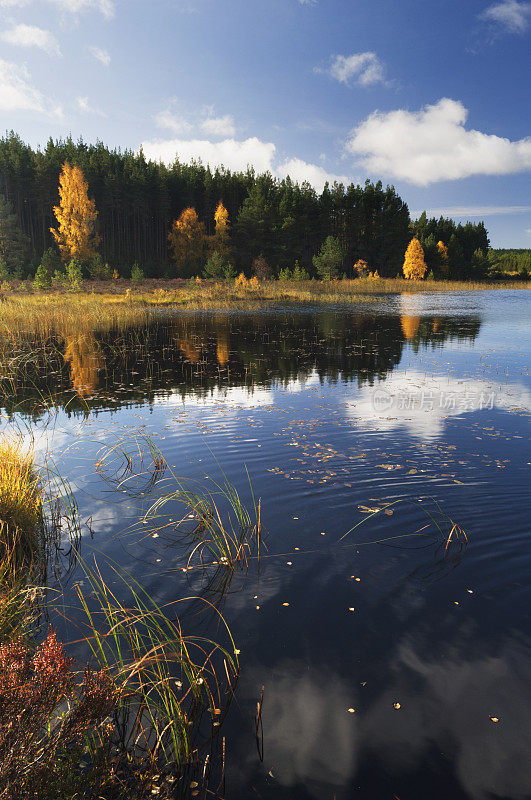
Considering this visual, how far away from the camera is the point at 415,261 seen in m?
84.6

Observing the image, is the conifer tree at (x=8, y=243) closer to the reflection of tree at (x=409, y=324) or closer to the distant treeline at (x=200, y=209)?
the distant treeline at (x=200, y=209)

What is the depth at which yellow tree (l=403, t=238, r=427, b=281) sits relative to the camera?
84375 millimetres

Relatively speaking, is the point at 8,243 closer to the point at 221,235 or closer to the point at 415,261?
the point at 221,235

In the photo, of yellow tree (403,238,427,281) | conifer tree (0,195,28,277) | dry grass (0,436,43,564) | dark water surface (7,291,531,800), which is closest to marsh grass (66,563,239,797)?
dark water surface (7,291,531,800)

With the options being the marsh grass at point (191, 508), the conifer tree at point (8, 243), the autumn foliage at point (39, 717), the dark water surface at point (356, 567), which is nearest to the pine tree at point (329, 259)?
the conifer tree at point (8, 243)

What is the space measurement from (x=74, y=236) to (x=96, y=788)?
70008 millimetres

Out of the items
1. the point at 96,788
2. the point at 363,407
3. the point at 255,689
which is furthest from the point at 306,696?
the point at 363,407

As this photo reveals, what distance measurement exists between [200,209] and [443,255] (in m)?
57.3

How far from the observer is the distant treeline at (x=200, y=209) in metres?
78.7

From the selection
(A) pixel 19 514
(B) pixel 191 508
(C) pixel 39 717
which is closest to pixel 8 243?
(A) pixel 19 514

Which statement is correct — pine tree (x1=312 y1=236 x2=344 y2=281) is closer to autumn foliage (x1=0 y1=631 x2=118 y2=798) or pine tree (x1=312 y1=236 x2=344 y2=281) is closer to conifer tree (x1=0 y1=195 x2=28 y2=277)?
conifer tree (x1=0 y1=195 x2=28 y2=277)

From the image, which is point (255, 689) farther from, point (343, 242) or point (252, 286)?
point (343, 242)

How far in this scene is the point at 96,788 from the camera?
2527 mm

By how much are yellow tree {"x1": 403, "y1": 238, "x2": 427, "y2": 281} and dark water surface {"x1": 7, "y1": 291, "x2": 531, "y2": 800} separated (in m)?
77.2
